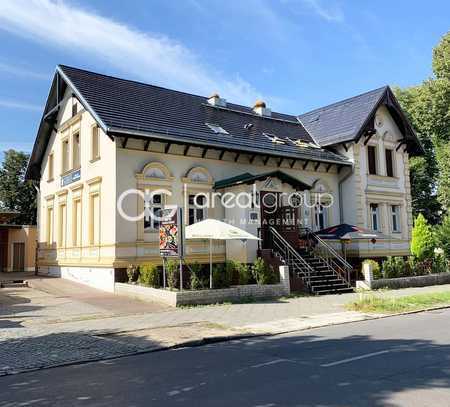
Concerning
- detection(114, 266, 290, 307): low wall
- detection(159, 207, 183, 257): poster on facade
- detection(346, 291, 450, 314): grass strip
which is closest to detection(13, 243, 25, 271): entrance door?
detection(114, 266, 290, 307): low wall

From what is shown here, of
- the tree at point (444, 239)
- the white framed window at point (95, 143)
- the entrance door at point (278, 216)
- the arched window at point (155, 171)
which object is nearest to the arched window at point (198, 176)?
the arched window at point (155, 171)

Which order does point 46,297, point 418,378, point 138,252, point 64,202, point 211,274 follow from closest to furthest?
point 418,378
point 211,274
point 46,297
point 138,252
point 64,202

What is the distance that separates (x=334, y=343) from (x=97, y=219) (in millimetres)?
13454

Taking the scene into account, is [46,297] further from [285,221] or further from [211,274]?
[285,221]

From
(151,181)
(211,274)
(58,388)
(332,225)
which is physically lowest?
(58,388)

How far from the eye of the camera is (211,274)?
15.9 metres

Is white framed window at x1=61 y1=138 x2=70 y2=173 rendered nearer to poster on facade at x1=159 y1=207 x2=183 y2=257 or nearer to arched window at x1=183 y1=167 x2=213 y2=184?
arched window at x1=183 y1=167 x2=213 y2=184

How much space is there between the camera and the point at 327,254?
22859mm

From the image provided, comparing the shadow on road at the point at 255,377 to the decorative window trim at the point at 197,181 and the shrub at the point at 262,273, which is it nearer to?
the shrub at the point at 262,273

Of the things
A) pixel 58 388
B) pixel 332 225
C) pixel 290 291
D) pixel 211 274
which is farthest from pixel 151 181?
pixel 58 388

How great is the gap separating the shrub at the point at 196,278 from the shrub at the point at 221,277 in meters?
0.52

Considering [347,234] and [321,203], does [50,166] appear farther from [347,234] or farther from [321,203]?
[347,234]

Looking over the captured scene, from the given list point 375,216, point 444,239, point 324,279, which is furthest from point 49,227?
point 444,239

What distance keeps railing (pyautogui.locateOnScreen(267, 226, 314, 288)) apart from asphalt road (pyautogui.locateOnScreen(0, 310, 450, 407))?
911 cm
